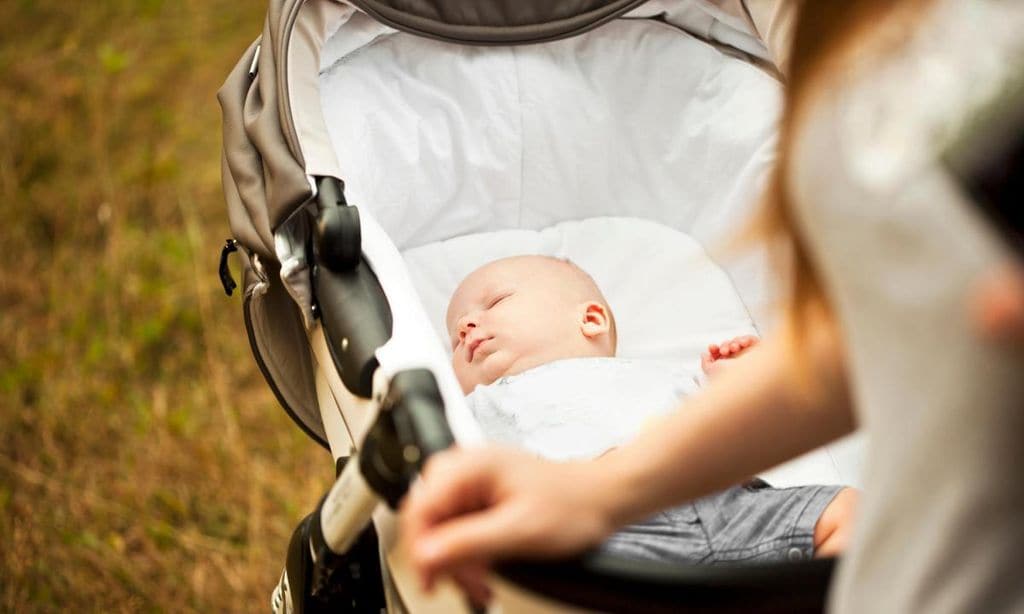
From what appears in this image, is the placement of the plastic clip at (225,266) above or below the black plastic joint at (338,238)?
Answer: below

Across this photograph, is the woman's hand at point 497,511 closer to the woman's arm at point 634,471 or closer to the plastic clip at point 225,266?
the woman's arm at point 634,471

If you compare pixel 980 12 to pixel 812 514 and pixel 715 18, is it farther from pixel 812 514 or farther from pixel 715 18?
pixel 715 18

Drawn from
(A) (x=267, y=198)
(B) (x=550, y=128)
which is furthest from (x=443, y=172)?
(A) (x=267, y=198)

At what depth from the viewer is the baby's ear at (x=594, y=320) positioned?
1.30 meters

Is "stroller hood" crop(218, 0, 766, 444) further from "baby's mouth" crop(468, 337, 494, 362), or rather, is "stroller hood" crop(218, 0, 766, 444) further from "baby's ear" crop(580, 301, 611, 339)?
"baby's ear" crop(580, 301, 611, 339)

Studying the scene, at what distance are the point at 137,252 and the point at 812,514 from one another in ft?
5.10

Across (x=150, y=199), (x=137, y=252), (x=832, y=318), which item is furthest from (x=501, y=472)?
(x=150, y=199)

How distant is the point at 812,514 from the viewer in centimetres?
93

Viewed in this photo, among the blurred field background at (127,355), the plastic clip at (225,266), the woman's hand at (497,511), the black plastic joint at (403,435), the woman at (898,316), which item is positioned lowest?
the blurred field background at (127,355)

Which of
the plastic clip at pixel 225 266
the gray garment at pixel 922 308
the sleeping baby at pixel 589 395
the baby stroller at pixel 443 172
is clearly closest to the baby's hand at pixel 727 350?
the sleeping baby at pixel 589 395

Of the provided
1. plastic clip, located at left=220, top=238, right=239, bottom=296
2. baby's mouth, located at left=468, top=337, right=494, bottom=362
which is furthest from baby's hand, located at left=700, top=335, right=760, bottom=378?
plastic clip, located at left=220, top=238, right=239, bottom=296

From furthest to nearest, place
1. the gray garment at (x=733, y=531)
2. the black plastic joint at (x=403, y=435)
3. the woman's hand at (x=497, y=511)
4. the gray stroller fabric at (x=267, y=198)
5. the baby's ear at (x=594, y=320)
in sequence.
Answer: the baby's ear at (x=594, y=320), the gray stroller fabric at (x=267, y=198), the gray garment at (x=733, y=531), the black plastic joint at (x=403, y=435), the woman's hand at (x=497, y=511)

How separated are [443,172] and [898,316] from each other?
1.00 meters

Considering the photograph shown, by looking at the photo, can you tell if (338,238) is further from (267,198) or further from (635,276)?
(635,276)
